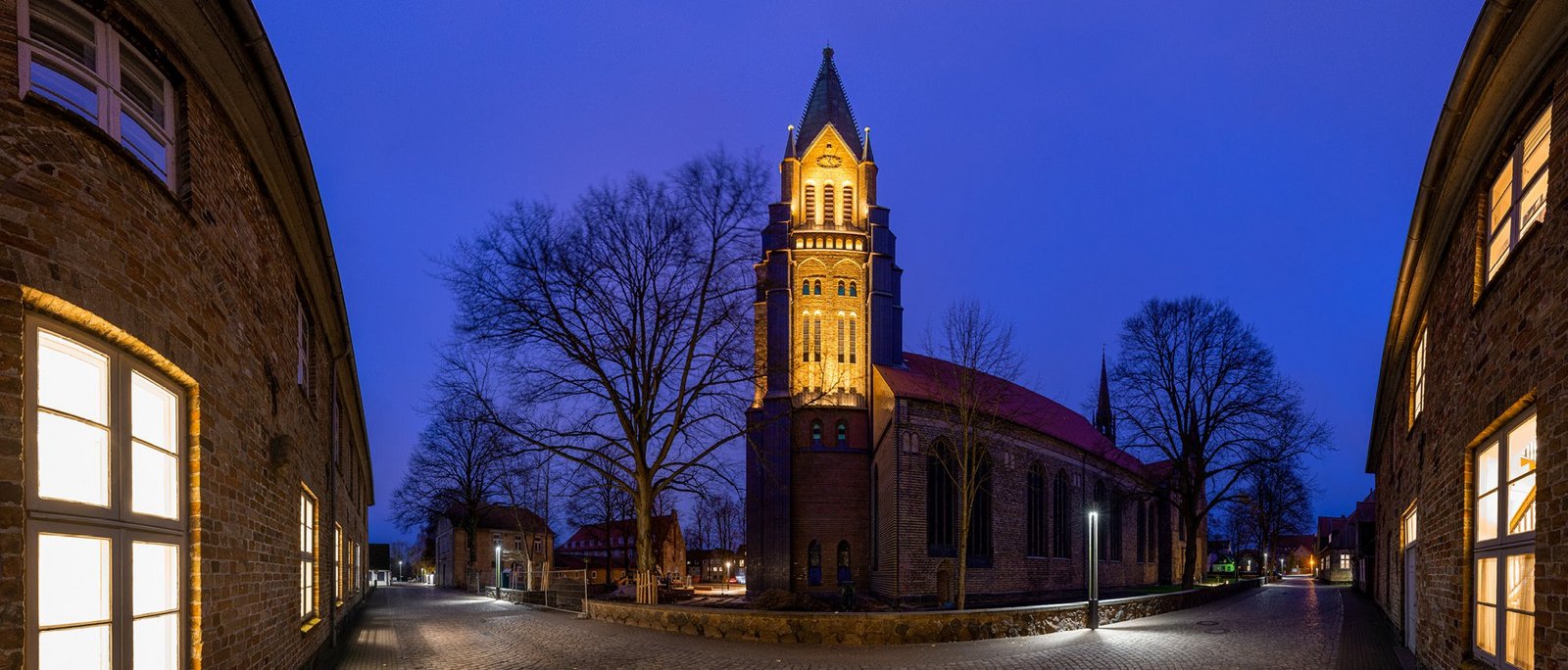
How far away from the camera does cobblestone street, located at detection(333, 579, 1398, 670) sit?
44.2ft

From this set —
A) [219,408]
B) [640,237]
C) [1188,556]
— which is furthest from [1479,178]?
[1188,556]

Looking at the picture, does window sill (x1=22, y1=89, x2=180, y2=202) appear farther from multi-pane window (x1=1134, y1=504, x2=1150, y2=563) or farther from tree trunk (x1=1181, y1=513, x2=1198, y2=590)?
multi-pane window (x1=1134, y1=504, x2=1150, y2=563)

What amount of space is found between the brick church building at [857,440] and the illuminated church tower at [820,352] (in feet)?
0.18

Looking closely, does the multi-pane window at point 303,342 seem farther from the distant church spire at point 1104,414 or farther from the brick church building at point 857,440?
the distant church spire at point 1104,414

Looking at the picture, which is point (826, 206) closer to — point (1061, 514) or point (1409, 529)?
point (1061, 514)

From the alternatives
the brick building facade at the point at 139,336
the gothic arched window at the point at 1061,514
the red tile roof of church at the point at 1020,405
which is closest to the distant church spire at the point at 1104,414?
the red tile roof of church at the point at 1020,405

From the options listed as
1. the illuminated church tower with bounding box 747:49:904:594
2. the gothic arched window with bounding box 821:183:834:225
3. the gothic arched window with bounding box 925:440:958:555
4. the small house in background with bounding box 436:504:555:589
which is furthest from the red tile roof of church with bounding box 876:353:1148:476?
the small house in background with bounding box 436:504:555:589

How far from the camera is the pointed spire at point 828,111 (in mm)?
40969

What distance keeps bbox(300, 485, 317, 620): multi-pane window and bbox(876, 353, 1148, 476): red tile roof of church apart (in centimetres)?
1674

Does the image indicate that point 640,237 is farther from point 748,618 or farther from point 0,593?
point 0,593

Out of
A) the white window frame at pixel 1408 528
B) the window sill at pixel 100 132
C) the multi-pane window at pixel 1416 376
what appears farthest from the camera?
the white window frame at pixel 1408 528

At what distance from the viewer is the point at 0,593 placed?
342cm

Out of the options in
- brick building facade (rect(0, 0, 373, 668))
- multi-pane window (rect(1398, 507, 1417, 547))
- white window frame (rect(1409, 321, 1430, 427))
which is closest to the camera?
brick building facade (rect(0, 0, 373, 668))

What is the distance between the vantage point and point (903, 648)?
15.5 m
